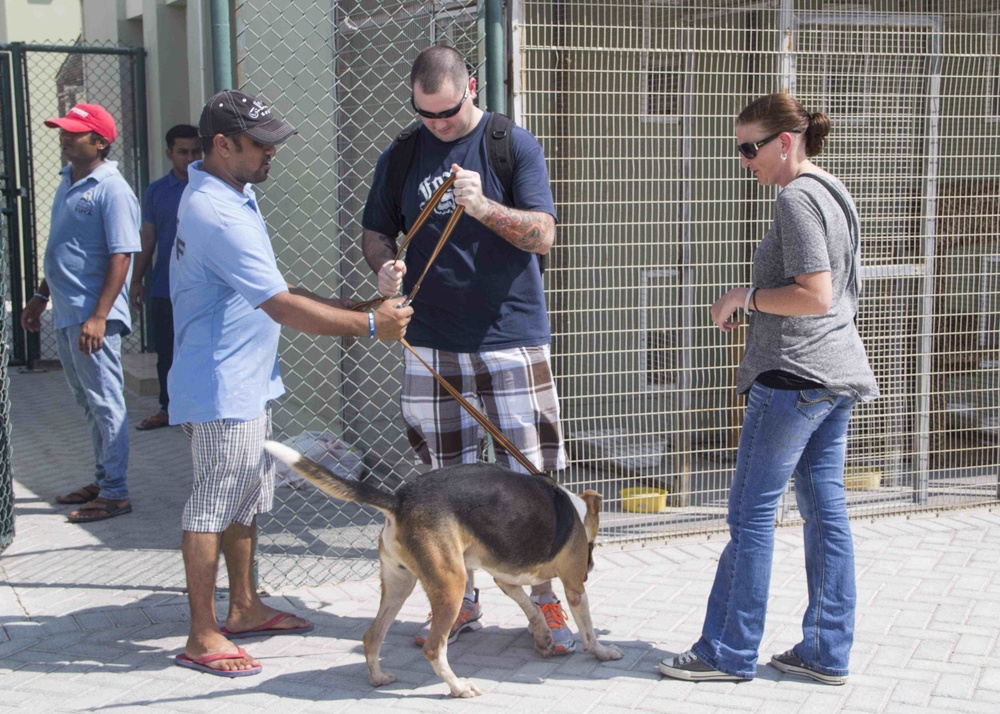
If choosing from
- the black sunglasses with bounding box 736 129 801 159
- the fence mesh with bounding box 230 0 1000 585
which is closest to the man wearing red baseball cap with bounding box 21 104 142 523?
the fence mesh with bounding box 230 0 1000 585

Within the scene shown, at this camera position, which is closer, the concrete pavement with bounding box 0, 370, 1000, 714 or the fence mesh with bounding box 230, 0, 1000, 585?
the concrete pavement with bounding box 0, 370, 1000, 714

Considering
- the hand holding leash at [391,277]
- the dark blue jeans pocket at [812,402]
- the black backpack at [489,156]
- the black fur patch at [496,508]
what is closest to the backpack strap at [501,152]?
the black backpack at [489,156]

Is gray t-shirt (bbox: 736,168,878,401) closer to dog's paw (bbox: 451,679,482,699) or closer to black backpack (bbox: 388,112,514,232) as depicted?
black backpack (bbox: 388,112,514,232)

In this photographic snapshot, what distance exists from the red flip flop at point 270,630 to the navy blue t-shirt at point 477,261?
4.45 ft

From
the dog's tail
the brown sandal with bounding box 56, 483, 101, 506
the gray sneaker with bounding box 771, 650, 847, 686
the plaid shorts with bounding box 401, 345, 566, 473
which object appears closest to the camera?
the dog's tail

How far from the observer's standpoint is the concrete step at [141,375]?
992 cm

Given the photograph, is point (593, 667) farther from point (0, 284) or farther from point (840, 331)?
point (0, 284)

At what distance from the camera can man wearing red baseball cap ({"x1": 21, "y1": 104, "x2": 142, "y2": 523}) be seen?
614cm

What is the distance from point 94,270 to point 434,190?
2.77 m

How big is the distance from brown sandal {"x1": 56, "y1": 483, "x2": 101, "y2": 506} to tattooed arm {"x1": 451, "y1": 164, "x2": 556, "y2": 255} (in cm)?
367

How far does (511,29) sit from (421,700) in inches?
Answer: 126

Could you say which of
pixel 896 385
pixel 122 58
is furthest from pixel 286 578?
pixel 122 58

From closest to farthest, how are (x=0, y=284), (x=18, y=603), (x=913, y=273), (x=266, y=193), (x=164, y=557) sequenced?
(x=18, y=603), (x=0, y=284), (x=164, y=557), (x=913, y=273), (x=266, y=193)

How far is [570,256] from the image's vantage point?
18.5 feet
